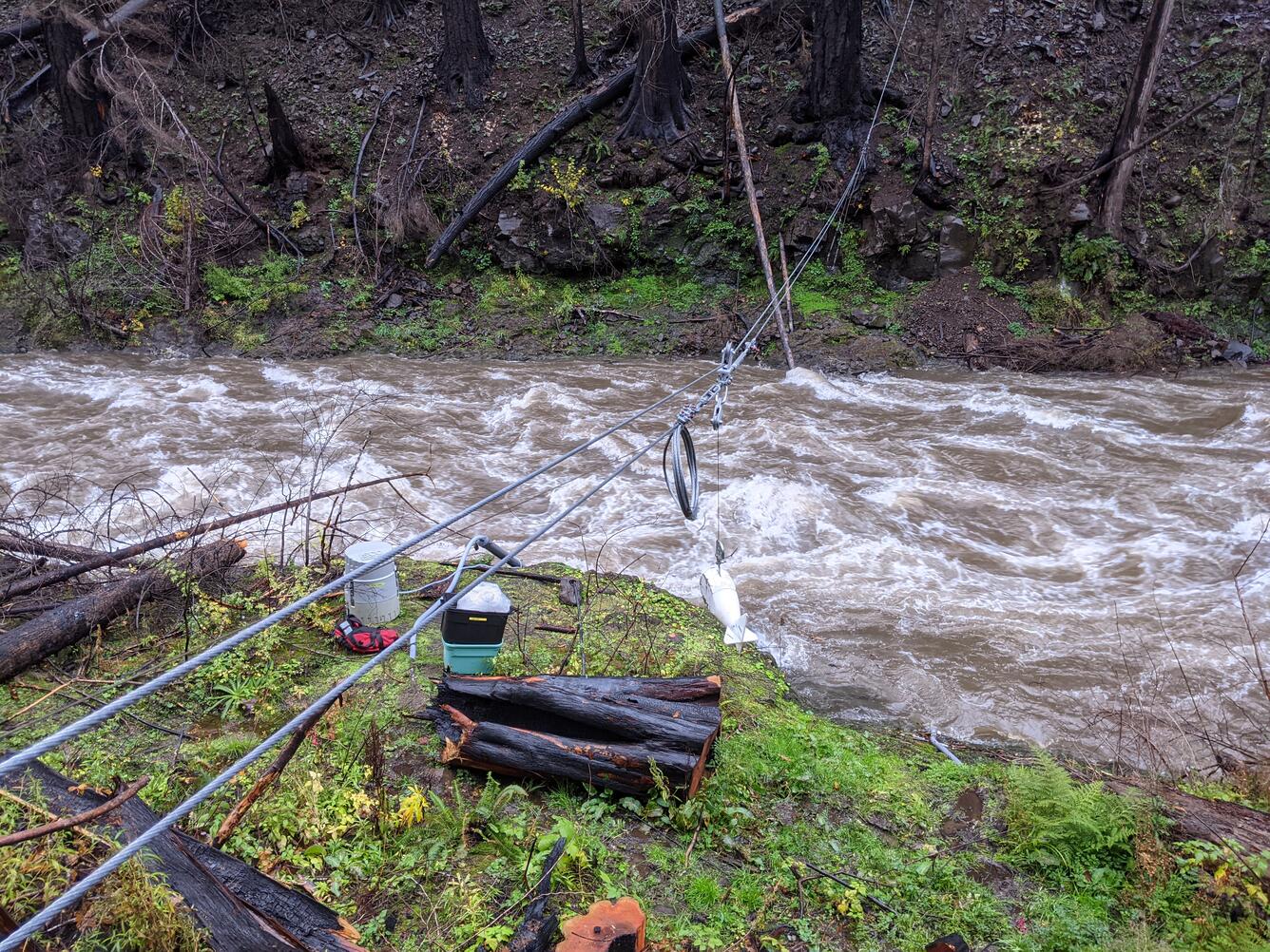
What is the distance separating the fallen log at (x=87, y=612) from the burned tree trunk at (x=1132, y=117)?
12.0 m

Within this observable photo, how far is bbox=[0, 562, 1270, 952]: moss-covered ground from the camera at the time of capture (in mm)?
2668

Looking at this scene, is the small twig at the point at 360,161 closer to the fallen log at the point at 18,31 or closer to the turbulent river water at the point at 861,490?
the turbulent river water at the point at 861,490

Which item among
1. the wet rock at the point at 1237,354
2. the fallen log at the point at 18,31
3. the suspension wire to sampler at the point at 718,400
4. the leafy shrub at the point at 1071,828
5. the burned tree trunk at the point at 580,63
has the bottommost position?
the leafy shrub at the point at 1071,828

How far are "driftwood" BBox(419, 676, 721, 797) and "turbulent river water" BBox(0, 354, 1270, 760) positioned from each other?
5.02ft

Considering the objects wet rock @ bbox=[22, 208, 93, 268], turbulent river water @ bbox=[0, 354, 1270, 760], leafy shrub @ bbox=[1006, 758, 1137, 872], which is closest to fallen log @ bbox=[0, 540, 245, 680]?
turbulent river water @ bbox=[0, 354, 1270, 760]

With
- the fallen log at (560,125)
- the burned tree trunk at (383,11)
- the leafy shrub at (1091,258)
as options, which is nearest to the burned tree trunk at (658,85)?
the fallen log at (560,125)

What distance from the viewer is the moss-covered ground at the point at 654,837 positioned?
8.75 feet

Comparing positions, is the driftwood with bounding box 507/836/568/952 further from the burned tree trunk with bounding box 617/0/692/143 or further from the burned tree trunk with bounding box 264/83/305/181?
the burned tree trunk with bounding box 264/83/305/181

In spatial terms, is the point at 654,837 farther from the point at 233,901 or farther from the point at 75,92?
the point at 75,92

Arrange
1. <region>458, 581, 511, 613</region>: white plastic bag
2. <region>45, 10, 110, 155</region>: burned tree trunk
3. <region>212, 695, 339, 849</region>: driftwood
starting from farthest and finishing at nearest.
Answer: <region>45, 10, 110, 155</region>: burned tree trunk
<region>458, 581, 511, 613</region>: white plastic bag
<region>212, 695, 339, 849</region>: driftwood

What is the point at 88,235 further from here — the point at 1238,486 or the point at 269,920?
the point at 1238,486

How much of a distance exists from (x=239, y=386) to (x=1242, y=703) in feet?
34.8

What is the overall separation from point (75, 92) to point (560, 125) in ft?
28.1

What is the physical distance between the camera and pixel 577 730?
3389mm
